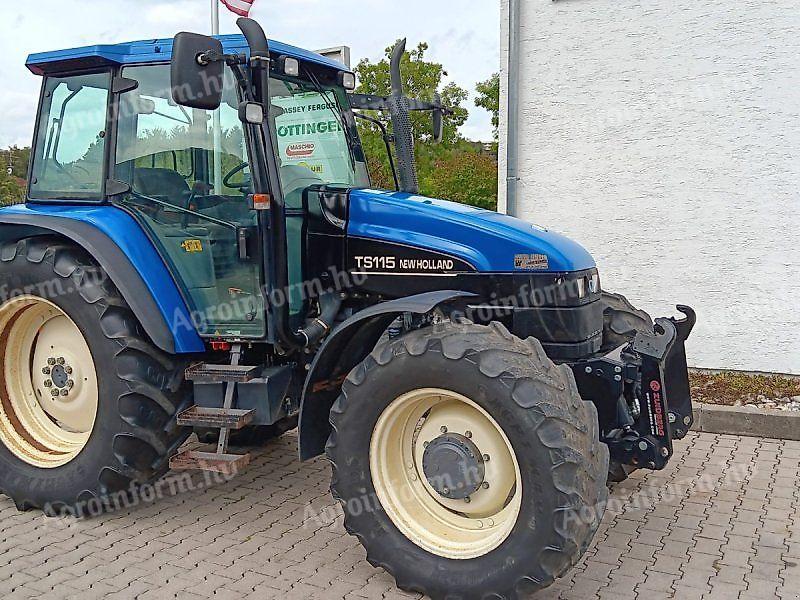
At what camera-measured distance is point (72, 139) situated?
4.61m

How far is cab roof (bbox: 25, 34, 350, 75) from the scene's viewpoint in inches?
170

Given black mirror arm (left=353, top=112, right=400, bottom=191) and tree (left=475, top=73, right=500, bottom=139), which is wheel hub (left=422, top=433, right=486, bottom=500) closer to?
black mirror arm (left=353, top=112, right=400, bottom=191)

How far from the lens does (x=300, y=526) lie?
437cm

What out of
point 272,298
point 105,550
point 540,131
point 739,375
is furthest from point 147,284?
point 739,375

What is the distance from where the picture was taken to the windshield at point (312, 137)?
4290 mm

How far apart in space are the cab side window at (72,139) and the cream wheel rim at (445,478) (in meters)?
2.27

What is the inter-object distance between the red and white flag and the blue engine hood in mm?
4460

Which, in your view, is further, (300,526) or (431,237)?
(300,526)

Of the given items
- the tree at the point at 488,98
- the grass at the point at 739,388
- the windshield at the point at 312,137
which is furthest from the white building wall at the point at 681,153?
the tree at the point at 488,98

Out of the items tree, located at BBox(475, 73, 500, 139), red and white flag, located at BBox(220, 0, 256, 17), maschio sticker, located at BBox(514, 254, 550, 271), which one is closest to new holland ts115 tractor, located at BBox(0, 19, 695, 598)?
maschio sticker, located at BBox(514, 254, 550, 271)

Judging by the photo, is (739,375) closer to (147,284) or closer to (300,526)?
(300,526)

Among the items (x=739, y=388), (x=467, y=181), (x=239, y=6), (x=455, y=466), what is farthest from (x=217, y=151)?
(x=467, y=181)

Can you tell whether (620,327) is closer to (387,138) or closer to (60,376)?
(387,138)

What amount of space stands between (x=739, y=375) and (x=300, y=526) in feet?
15.1
